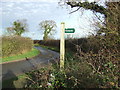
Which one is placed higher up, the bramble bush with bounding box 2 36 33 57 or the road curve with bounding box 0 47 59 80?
the bramble bush with bounding box 2 36 33 57

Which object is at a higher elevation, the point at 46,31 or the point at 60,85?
the point at 46,31

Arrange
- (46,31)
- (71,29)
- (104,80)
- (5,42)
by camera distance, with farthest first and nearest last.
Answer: (46,31) → (5,42) → (71,29) → (104,80)

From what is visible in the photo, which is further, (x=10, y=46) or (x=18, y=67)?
(x=10, y=46)

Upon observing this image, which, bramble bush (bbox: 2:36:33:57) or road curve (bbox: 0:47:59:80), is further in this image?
bramble bush (bbox: 2:36:33:57)

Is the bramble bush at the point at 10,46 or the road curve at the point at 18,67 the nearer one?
the road curve at the point at 18,67

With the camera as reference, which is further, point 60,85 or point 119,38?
point 60,85

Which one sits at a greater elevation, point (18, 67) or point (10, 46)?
point (10, 46)

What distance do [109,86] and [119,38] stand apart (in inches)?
64.7

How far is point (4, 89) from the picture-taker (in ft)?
15.1

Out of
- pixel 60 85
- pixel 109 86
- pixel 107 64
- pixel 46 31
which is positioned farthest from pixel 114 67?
pixel 46 31

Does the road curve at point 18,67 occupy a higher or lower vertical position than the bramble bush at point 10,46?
lower

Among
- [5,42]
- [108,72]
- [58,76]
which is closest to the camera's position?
[108,72]

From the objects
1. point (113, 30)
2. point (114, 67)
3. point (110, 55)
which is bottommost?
point (114, 67)

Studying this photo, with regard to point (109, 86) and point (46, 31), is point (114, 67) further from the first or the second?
point (46, 31)
